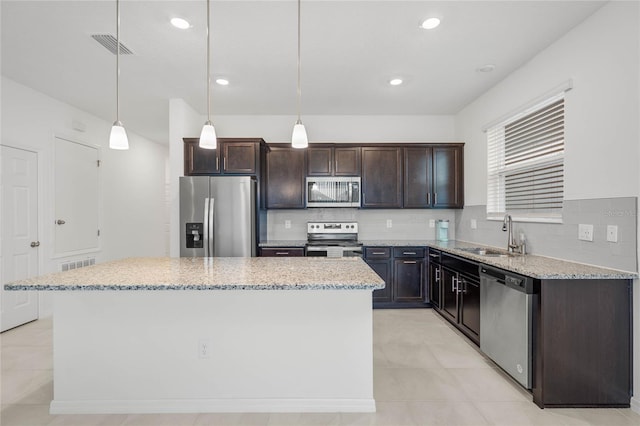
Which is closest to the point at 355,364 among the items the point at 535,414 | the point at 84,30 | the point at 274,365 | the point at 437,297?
the point at 274,365

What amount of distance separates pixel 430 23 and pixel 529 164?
169 cm

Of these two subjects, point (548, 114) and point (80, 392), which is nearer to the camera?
point (80, 392)

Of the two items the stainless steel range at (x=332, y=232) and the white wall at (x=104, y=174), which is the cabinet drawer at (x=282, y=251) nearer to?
the stainless steel range at (x=332, y=232)

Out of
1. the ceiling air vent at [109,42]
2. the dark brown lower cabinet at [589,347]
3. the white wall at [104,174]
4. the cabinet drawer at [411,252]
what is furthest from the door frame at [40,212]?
the dark brown lower cabinet at [589,347]

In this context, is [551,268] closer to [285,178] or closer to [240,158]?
[285,178]

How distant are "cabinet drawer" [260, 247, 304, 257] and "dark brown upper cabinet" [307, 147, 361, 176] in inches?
42.6

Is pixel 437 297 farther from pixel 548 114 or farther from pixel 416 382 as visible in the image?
A: pixel 548 114

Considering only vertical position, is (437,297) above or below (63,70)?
below

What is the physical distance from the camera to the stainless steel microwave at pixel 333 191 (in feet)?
15.1

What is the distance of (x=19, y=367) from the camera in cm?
271

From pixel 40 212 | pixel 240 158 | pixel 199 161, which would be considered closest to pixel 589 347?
pixel 240 158

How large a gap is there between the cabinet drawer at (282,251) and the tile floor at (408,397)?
150 cm

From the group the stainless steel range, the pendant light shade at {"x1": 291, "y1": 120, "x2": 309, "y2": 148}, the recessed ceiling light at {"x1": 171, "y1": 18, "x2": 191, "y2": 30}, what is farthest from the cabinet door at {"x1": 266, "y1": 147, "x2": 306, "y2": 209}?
the pendant light shade at {"x1": 291, "y1": 120, "x2": 309, "y2": 148}

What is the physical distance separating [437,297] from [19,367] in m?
4.16
